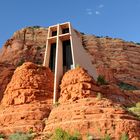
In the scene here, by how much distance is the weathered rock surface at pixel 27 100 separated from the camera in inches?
1440

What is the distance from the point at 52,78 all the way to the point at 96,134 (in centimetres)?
1113

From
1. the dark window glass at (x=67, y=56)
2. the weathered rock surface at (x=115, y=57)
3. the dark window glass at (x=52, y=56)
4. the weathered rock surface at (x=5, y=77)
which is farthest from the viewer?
the weathered rock surface at (x=115, y=57)

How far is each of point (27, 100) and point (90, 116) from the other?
24.4ft

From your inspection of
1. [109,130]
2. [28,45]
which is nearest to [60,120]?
[109,130]

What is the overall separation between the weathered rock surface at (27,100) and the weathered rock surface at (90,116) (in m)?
1.42

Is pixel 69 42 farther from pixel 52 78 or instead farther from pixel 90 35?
pixel 90 35

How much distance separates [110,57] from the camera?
89.6 meters

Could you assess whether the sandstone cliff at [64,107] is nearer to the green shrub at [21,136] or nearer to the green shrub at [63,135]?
the green shrub at [63,135]

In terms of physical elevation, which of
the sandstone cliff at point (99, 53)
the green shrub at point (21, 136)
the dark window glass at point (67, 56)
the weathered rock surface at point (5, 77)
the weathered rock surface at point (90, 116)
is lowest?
the green shrub at point (21, 136)

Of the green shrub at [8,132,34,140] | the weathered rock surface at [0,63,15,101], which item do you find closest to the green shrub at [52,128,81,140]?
the green shrub at [8,132,34,140]

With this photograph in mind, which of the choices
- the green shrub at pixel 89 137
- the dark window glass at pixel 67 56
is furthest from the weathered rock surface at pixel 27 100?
the green shrub at pixel 89 137

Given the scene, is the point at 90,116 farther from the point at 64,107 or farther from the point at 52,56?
the point at 52,56

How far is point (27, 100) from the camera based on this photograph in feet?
128

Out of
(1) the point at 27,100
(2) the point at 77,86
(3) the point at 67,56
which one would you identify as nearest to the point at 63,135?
(2) the point at 77,86
